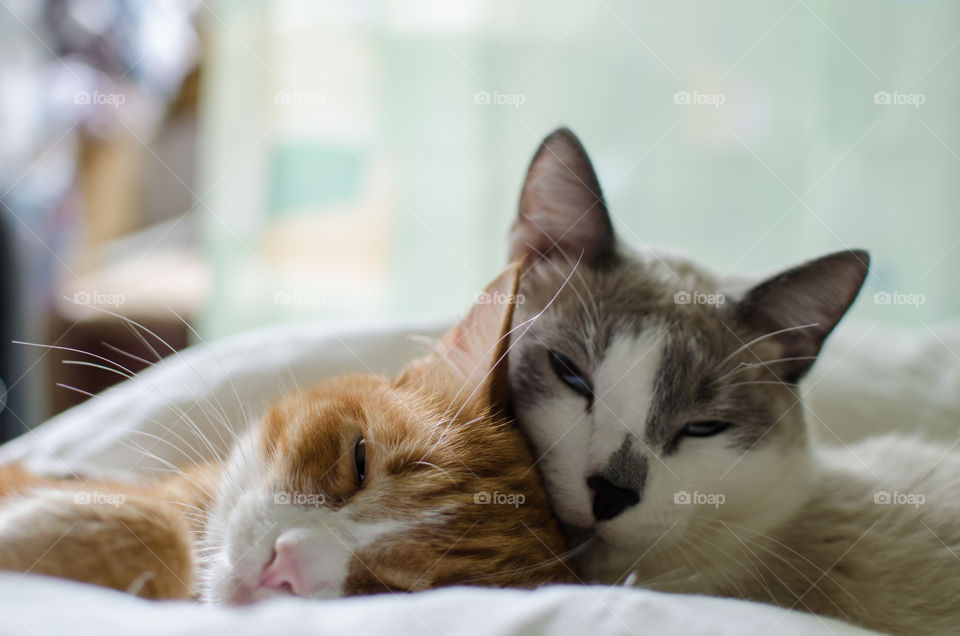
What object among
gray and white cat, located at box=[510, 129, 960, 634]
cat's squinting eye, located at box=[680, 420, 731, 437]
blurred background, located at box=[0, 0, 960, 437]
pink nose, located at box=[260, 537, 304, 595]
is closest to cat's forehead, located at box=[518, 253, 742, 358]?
gray and white cat, located at box=[510, 129, 960, 634]

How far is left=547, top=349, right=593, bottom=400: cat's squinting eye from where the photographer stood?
3.19 feet

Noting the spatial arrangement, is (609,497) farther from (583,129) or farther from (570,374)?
(583,129)

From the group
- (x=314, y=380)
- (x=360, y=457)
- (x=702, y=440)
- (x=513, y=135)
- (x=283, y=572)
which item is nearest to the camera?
(x=283, y=572)

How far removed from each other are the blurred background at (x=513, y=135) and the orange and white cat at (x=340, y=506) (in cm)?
136

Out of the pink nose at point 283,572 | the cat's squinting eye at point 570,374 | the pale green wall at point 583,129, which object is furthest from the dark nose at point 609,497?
the pale green wall at point 583,129

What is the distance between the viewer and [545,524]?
0.89m

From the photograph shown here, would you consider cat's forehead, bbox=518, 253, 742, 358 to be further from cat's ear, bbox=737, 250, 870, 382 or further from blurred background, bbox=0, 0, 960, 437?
blurred background, bbox=0, 0, 960, 437

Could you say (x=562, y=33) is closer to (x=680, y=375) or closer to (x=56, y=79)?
(x=680, y=375)

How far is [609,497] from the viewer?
2.87 feet

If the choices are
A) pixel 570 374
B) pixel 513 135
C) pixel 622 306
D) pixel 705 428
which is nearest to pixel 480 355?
pixel 570 374

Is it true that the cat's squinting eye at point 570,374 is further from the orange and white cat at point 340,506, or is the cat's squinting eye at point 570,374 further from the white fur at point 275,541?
the white fur at point 275,541

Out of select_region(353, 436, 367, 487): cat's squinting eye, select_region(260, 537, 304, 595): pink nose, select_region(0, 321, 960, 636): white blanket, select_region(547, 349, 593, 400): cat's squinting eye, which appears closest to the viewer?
select_region(0, 321, 960, 636): white blanket

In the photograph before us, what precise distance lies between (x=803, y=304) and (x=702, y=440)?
0.89 feet

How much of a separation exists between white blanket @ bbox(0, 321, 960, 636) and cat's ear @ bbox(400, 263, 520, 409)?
0.94 ft
